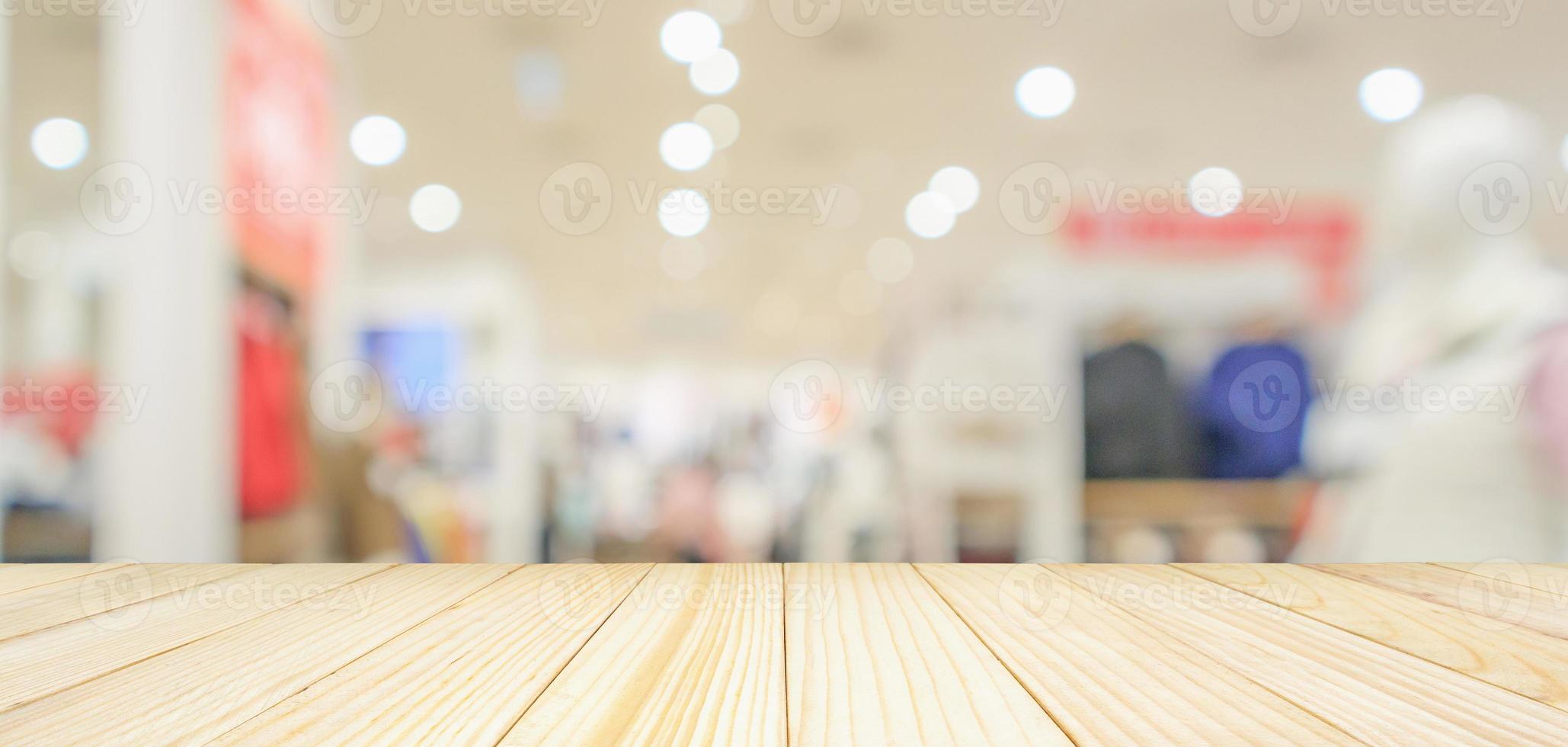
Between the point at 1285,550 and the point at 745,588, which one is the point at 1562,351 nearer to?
the point at 745,588

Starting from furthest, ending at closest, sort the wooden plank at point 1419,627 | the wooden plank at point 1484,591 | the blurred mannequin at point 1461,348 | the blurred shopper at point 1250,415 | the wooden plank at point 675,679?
the blurred shopper at point 1250,415 → the blurred mannequin at point 1461,348 → the wooden plank at point 1484,591 → the wooden plank at point 1419,627 → the wooden plank at point 675,679

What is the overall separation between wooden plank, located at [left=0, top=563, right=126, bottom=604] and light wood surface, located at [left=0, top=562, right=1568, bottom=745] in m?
0.01

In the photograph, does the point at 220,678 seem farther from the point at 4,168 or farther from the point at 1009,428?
the point at 1009,428

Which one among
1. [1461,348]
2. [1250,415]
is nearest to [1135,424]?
[1250,415]

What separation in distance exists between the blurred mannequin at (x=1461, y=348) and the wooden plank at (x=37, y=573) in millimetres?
1861

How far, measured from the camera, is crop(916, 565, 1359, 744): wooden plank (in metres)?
0.49

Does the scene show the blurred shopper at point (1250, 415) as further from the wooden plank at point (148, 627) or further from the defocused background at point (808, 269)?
the wooden plank at point (148, 627)

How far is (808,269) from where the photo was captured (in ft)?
16.6

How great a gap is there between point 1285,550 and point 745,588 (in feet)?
9.16

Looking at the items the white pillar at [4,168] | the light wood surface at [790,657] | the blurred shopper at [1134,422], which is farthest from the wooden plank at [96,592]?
the blurred shopper at [1134,422]

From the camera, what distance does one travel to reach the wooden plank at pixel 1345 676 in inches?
19.4

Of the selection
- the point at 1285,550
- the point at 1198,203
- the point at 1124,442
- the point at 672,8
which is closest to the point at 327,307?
the point at 672,8

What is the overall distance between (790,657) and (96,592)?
770 millimetres

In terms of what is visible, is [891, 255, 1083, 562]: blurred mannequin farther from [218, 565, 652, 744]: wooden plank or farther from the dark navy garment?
[218, 565, 652, 744]: wooden plank
